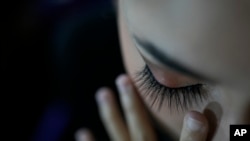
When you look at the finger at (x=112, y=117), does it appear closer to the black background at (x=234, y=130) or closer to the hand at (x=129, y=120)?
the hand at (x=129, y=120)

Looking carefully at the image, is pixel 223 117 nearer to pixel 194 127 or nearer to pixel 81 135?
pixel 194 127

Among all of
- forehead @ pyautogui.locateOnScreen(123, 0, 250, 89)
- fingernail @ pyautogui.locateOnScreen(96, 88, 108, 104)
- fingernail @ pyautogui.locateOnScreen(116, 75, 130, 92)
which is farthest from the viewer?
fingernail @ pyautogui.locateOnScreen(96, 88, 108, 104)

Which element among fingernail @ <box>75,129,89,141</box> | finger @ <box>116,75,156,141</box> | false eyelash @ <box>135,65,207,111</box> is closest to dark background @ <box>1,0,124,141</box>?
fingernail @ <box>75,129,89,141</box>

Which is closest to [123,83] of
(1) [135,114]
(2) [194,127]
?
(1) [135,114]

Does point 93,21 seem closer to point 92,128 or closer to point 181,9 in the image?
point 92,128

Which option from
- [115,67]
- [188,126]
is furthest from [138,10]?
[115,67]

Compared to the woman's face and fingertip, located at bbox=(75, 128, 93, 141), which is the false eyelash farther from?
fingertip, located at bbox=(75, 128, 93, 141)

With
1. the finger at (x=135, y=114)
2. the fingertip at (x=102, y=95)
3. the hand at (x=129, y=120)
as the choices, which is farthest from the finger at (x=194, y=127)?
the fingertip at (x=102, y=95)

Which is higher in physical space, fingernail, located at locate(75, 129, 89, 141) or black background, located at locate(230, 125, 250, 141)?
fingernail, located at locate(75, 129, 89, 141)
